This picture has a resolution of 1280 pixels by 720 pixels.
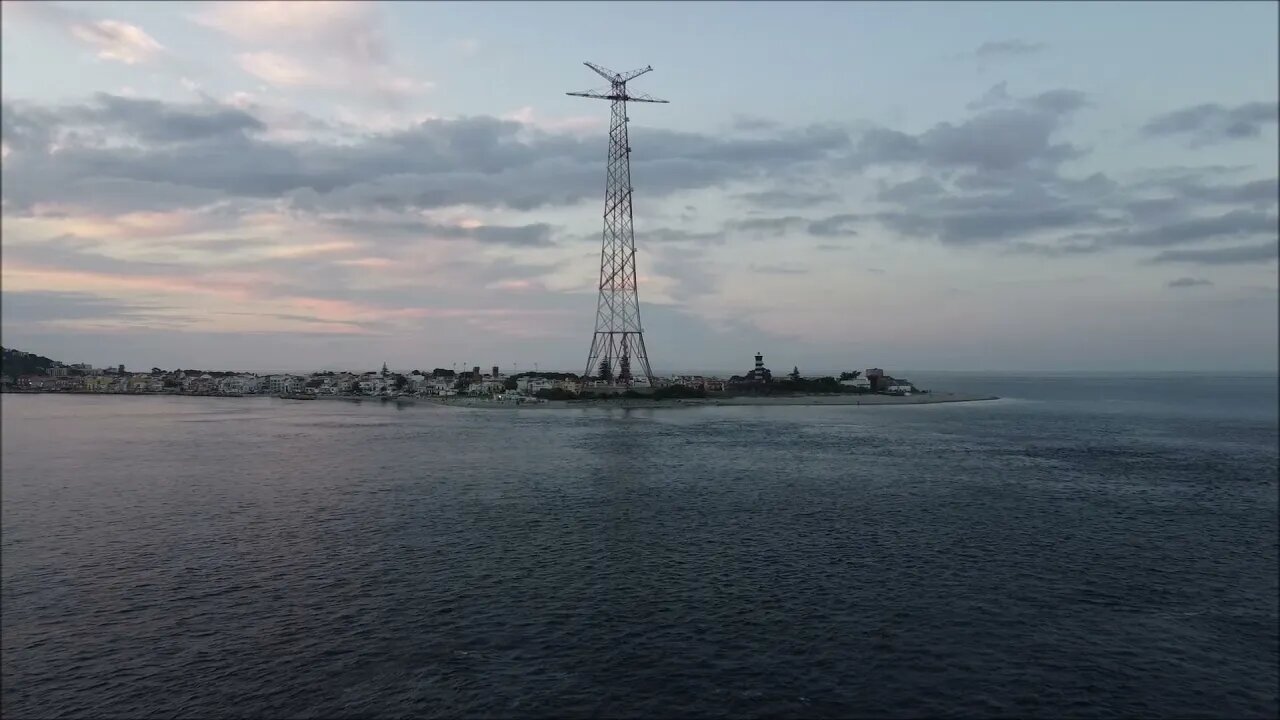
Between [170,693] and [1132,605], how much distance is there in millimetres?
35886

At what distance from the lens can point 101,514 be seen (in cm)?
4309

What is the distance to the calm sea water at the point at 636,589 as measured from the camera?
2150 cm

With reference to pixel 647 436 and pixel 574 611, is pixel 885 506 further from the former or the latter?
pixel 647 436

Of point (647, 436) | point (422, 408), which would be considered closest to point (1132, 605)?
point (647, 436)

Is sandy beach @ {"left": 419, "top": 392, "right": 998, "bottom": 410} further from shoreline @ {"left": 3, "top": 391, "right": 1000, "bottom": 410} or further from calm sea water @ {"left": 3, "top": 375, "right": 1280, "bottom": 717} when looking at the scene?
calm sea water @ {"left": 3, "top": 375, "right": 1280, "bottom": 717}

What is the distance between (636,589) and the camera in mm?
30594

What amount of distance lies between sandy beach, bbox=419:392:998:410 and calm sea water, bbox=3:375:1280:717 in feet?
299

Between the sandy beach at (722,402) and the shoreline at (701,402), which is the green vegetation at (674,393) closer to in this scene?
Result: the shoreline at (701,402)

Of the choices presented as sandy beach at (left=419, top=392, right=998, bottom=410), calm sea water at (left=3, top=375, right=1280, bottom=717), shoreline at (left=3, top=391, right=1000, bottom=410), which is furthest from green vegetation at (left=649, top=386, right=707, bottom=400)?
calm sea water at (left=3, top=375, right=1280, bottom=717)

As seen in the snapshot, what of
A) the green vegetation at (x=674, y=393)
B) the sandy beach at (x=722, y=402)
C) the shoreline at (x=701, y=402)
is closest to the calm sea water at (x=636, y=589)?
the shoreline at (x=701, y=402)

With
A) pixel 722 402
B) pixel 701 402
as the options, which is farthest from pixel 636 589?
pixel 722 402

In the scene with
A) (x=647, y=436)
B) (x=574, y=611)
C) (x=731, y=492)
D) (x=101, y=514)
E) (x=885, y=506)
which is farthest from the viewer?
(x=647, y=436)

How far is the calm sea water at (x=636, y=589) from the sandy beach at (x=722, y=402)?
299 feet

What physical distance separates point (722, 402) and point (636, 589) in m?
137
